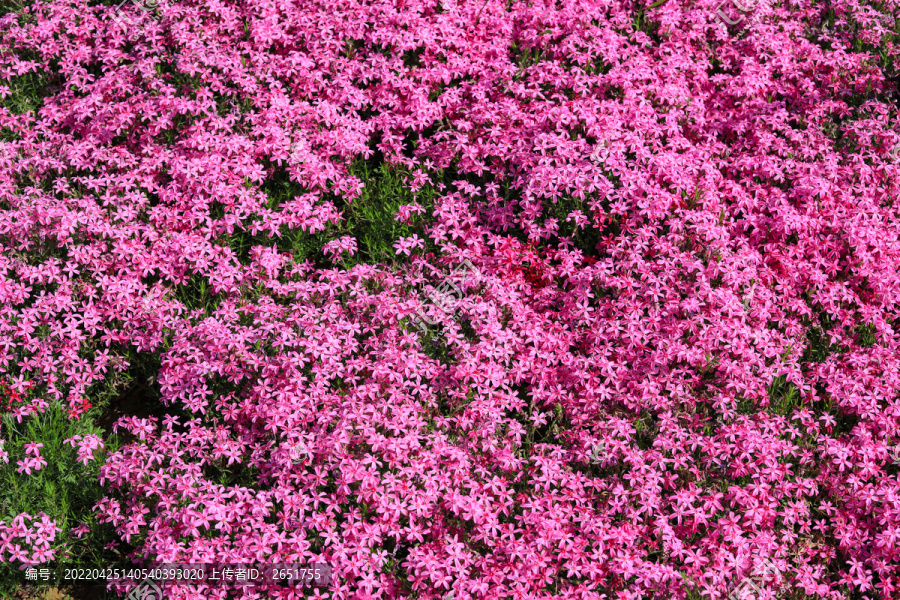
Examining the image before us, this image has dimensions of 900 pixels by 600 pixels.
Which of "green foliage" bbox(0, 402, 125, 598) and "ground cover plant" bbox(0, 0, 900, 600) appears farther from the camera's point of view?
"green foliage" bbox(0, 402, 125, 598)

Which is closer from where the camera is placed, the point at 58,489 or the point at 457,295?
the point at 58,489

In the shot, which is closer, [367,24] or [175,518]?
[175,518]

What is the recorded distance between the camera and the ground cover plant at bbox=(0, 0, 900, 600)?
5.50 meters

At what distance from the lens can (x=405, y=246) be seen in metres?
6.98

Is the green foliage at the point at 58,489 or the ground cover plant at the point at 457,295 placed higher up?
the ground cover plant at the point at 457,295

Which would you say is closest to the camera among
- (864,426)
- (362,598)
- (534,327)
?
(362,598)

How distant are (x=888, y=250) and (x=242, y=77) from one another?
21.1ft

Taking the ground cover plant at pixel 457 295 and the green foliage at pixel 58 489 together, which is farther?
the green foliage at pixel 58 489

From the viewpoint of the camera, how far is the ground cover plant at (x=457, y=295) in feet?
18.0

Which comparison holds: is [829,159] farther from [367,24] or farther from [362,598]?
[362,598]

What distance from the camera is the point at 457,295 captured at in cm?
679

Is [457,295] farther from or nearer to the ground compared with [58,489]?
farther from the ground

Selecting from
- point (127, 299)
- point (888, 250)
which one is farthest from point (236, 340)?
point (888, 250)

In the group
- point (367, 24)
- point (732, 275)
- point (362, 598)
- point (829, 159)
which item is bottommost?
point (362, 598)
